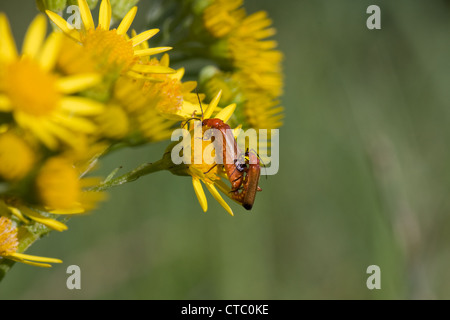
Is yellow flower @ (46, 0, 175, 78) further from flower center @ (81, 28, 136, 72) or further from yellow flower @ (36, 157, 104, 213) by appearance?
yellow flower @ (36, 157, 104, 213)

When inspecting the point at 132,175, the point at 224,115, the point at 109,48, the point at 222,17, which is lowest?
the point at 132,175

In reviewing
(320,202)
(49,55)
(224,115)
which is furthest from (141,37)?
(320,202)

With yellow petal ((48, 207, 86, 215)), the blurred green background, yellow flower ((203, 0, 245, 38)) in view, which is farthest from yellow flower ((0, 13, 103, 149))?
the blurred green background

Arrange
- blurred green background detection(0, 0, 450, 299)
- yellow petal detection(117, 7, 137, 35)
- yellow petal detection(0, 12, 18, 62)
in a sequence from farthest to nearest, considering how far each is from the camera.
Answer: blurred green background detection(0, 0, 450, 299) < yellow petal detection(117, 7, 137, 35) < yellow petal detection(0, 12, 18, 62)

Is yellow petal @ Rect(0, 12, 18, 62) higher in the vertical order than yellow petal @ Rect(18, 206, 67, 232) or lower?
higher

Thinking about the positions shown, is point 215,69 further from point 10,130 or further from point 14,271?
point 14,271

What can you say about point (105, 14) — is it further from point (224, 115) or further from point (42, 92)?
point (42, 92)

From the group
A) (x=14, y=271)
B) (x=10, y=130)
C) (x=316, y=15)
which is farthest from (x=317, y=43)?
(x=10, y=130)
